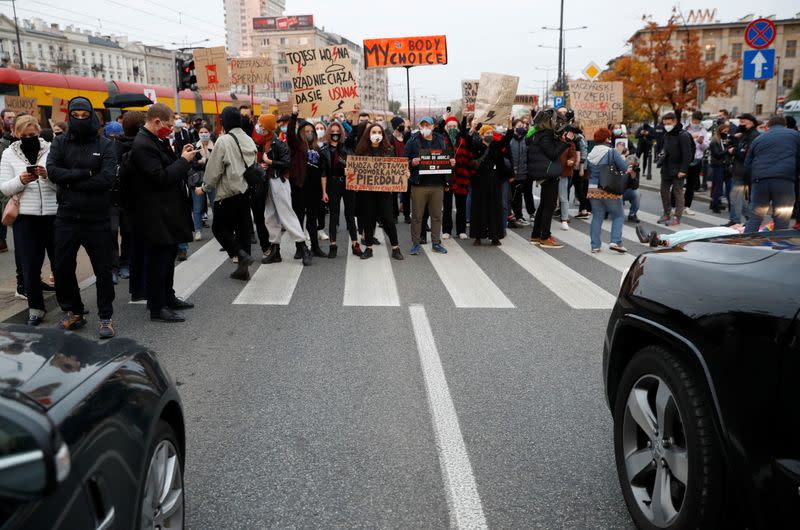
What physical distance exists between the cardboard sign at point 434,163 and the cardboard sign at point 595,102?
7.00 m

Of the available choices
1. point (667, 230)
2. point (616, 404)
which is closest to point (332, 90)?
point (667, 230)

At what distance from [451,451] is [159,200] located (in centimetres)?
427

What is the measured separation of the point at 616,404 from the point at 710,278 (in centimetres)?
86

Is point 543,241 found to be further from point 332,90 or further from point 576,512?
point 576,512

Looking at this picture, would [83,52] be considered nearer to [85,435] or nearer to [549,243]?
[549,243]

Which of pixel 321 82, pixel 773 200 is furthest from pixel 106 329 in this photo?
pixel 773 200

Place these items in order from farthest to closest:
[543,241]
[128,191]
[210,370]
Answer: [543,241]
[128,191]
[210,370]

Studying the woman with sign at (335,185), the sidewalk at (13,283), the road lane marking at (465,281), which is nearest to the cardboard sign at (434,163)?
the woman with sign at (335,185)

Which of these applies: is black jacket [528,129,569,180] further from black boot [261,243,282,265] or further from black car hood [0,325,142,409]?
black car hood [0,325,142,409]

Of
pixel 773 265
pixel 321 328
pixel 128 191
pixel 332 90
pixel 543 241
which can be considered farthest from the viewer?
pixel 332 90

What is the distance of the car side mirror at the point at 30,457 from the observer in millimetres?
1441

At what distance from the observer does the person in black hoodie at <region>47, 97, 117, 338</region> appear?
6023 mm

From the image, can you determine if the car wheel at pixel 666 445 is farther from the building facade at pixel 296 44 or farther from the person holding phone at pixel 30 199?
the building facade at pixel 296 44

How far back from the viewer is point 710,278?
2533 millimetres
